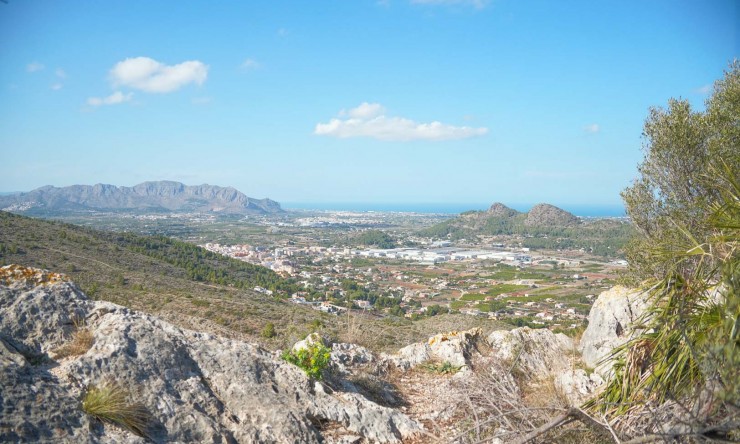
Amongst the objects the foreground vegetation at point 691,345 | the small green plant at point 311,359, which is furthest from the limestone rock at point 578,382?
the small green plant at point 311,359

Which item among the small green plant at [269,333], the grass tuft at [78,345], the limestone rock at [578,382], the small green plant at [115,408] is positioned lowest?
the small green plant at [269,333]

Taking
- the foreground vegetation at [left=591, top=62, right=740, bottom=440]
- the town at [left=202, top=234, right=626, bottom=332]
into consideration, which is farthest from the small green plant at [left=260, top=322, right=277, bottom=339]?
the town at [left=202, top=234, right=626, bottom=332]

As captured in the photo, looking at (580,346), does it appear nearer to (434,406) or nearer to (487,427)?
(434,406)

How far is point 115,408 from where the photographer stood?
388 cm

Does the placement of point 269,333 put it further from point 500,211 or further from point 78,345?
point 500,211

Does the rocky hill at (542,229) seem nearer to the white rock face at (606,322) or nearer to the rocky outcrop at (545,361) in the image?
the white rock face at (606,322)

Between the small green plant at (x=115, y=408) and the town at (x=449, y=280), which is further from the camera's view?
the town at (x=449, y=280)

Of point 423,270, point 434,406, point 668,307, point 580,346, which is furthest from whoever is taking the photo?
point 423,270

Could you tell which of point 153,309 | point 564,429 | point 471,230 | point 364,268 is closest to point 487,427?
point 564,429

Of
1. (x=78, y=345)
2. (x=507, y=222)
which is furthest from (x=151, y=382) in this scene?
(x=507, y=222)

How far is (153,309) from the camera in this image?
1859 centimetres

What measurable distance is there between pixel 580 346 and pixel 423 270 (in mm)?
69901

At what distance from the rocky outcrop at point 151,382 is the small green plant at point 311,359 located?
231mm

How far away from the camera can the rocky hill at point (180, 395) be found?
372cm
